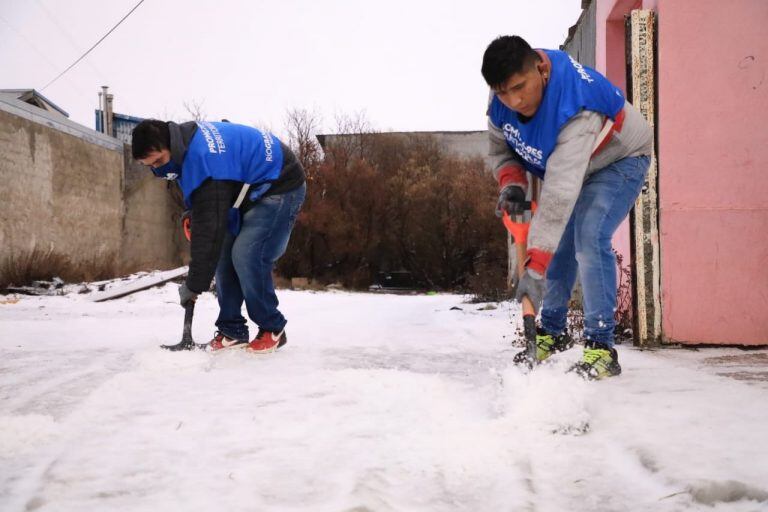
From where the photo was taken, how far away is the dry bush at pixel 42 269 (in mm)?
9609

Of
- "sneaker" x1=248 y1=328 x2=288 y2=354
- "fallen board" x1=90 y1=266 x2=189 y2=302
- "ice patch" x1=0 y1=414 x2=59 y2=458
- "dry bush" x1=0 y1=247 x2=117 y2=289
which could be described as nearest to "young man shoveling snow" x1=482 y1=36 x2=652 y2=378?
"sneaker" x1=248 y1=328 x2=288 y2=354

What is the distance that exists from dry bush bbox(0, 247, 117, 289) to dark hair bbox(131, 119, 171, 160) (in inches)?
312

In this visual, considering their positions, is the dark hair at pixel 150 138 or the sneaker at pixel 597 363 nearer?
the sneaker at pixel 597 363

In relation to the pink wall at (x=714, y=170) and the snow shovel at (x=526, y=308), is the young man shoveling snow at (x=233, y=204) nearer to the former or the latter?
the snow shovel at (x=526, y=308)

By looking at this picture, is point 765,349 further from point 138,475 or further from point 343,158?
point 343,158

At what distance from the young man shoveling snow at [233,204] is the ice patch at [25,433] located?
1.29m

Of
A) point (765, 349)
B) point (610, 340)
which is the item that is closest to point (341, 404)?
point (610, 340)

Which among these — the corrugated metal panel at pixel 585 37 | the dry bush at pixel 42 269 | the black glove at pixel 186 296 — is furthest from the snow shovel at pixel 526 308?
the dry bush at pixel 42 269

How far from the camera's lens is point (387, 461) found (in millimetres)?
1594

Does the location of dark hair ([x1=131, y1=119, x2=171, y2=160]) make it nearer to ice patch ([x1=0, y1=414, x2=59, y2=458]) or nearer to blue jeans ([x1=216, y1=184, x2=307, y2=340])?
Result: blue jeans ([x1=216, y1=184, x2=307, y2=340])

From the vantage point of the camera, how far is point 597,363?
2.58 meters

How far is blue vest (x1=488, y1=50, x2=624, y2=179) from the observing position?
90.8 inches

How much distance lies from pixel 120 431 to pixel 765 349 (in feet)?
11.5

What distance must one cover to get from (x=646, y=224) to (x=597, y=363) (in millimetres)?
1507
